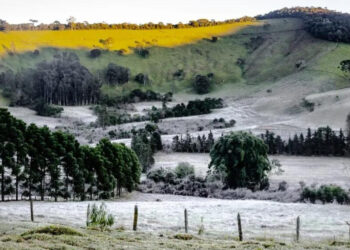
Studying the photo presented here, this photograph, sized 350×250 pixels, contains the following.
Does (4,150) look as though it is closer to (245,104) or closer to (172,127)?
(172,127)

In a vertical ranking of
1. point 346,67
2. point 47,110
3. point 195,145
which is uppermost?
point 346,67

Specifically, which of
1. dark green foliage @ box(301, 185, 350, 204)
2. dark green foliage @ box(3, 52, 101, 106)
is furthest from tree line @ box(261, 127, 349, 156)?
dark green foliage @ box(3, 52, 101, 106)

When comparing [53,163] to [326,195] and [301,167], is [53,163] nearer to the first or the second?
[326,195]

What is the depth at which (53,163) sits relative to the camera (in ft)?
198

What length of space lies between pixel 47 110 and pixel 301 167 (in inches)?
3847

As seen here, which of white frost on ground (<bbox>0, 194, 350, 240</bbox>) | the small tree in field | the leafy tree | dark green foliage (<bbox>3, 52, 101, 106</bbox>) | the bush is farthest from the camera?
dark green foliage (<bbox>3, 52, 101, 106</bbox>)

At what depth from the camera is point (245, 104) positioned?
172 metres

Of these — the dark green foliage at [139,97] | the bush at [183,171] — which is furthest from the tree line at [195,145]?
the dark green foliage at [139,97]

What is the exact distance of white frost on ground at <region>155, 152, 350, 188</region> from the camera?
7911cm

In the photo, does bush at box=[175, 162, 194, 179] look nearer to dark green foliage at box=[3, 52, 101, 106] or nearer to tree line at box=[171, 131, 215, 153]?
tree line at box=[171, 131, 215, 153]

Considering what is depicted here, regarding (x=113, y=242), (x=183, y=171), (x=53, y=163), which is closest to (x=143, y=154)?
(x=183, y=171)

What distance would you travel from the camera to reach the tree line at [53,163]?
190 feet

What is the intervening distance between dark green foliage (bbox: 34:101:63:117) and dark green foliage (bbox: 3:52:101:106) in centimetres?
935

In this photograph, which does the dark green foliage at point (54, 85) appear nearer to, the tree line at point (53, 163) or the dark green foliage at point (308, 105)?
the dark green foliage at point (308, 105)
